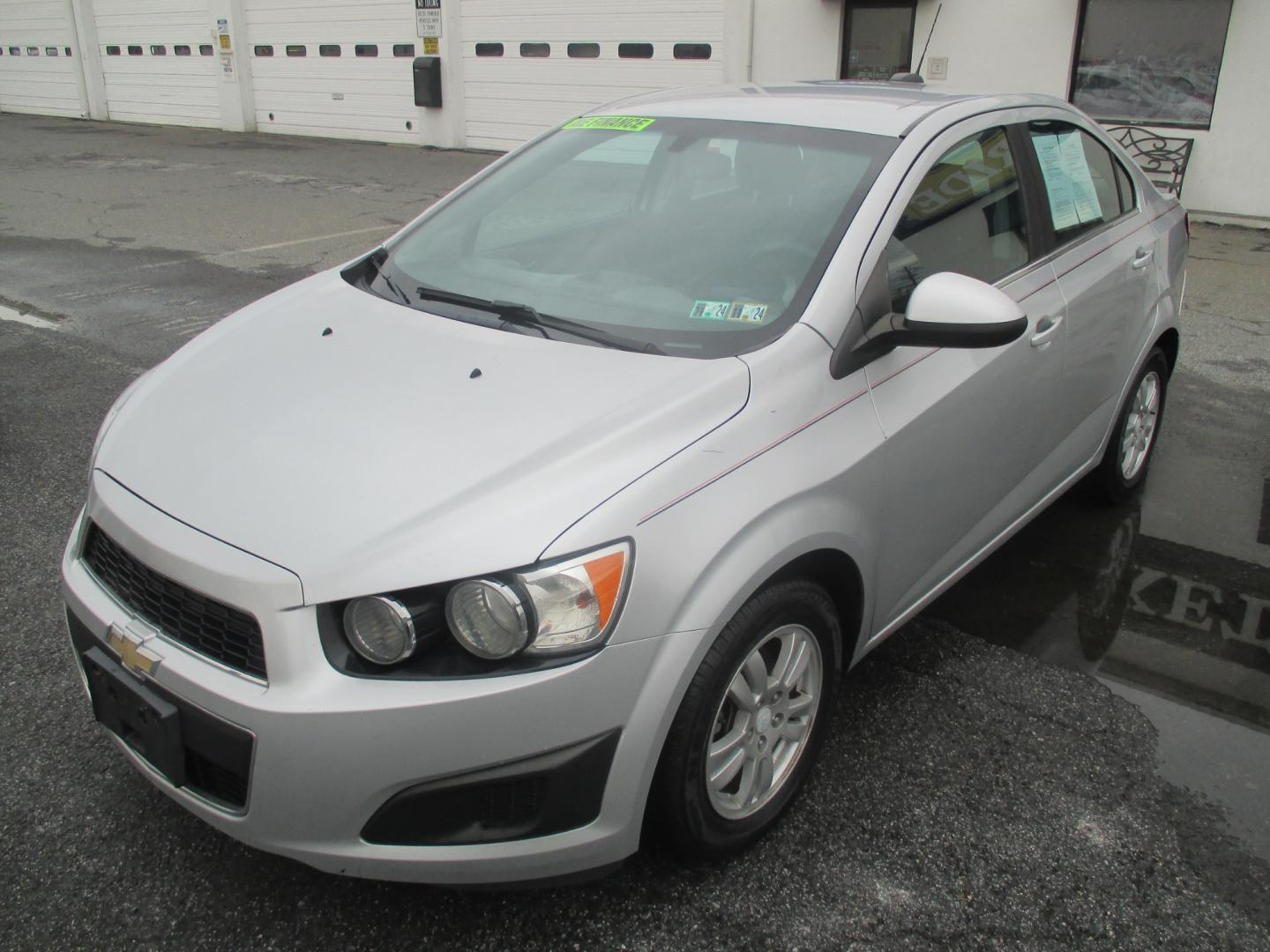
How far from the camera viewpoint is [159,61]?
20.6 metres

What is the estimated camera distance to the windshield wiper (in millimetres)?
2535

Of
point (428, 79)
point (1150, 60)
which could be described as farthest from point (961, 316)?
point (428, 79)

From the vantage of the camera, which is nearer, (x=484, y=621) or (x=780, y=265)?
(x=484, y=621)

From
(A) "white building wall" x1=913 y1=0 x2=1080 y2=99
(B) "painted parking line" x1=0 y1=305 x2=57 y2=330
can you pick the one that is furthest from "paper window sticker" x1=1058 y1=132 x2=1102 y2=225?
(A) "white building wall" x1=913 y1=0 x2=1080 y2=99

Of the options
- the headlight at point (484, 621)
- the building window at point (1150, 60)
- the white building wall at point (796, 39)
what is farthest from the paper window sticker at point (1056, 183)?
the white building wall at point (796, 39)

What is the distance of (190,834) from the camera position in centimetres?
247

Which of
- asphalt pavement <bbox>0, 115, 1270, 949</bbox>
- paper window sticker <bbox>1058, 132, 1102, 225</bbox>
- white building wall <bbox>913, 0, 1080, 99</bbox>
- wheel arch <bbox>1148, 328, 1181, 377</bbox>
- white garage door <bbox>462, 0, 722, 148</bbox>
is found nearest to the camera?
asphalt pavement <bbox>0, 115, 1270, 949</bbox>

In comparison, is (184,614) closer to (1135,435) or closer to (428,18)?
(1135,435)

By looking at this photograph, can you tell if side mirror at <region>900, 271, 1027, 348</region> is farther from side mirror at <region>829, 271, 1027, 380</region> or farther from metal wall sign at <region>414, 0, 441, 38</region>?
metal wall sign at <region>414, 0, 441, 38</region>

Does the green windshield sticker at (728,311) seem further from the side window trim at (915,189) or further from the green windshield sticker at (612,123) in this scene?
the green windshield sticker at (612,123)

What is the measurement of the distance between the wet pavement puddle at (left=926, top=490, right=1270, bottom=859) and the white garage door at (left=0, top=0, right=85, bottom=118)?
23.9m

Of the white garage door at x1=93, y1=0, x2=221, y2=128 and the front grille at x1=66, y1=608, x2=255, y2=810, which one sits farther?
the white garage door at x1=93, y1=0, x2=221, y2=128

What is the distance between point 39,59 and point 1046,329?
2595 centimetres

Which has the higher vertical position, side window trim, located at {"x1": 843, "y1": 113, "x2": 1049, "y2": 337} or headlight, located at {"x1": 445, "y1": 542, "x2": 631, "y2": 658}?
side window trim, located at {"x1": 843, "y1": 113, "x2": 1049, "y2": 337}
